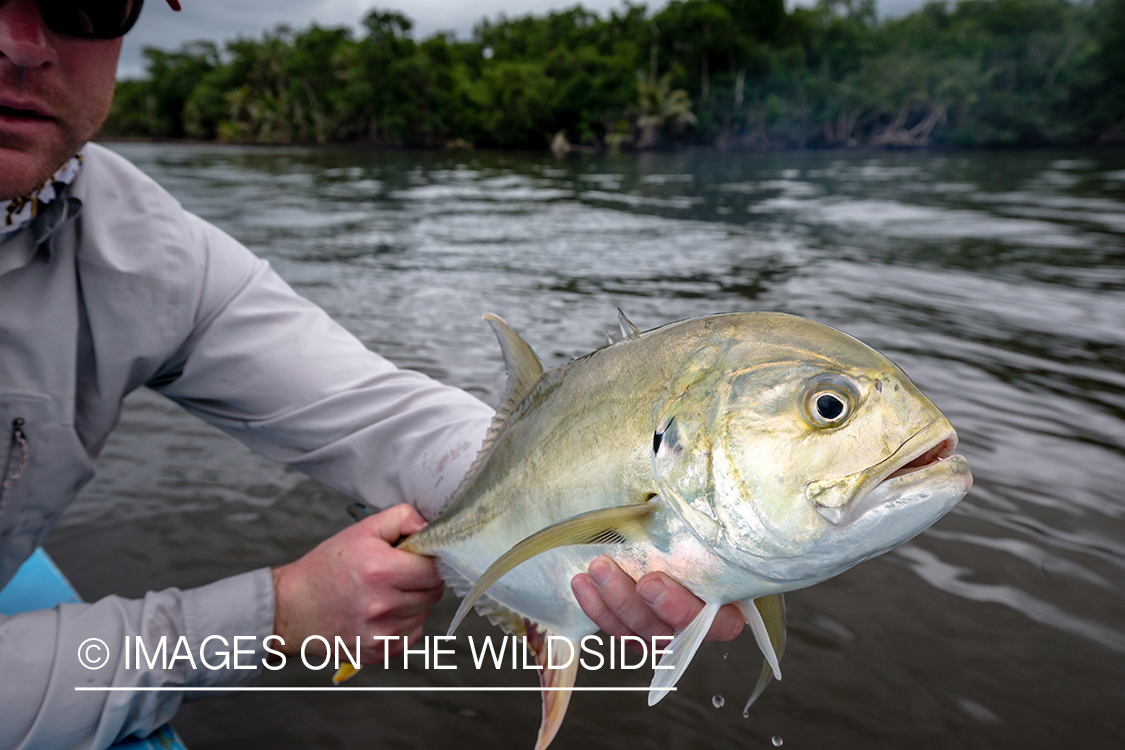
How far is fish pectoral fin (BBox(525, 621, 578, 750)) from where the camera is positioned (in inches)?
52.4

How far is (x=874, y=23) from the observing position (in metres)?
76.2

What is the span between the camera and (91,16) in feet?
5.08

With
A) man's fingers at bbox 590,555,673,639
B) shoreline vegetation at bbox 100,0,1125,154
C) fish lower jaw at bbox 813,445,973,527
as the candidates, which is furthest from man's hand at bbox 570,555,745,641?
shoreline vegetation at bbox 100,0,1125,154

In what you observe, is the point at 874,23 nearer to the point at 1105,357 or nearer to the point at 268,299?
the point at 1105,357

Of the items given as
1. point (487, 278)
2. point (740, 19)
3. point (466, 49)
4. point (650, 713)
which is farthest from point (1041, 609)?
point (466, 49)

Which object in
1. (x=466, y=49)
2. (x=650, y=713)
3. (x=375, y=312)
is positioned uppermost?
(x=466, y=49)

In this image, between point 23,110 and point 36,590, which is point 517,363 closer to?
point 23,110

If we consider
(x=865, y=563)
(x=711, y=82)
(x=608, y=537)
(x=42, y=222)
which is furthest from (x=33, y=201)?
(x=711, y=82)

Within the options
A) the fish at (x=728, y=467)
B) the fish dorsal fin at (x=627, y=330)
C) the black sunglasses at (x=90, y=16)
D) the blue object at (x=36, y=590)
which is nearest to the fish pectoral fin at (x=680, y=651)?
the fish at (x=728, y=467)

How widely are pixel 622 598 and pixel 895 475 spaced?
1.56 feet

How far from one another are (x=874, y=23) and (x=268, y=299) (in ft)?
293

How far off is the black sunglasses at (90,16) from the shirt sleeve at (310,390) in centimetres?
51

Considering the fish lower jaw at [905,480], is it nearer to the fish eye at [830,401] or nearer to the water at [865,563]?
the fish eye at [830,401]
